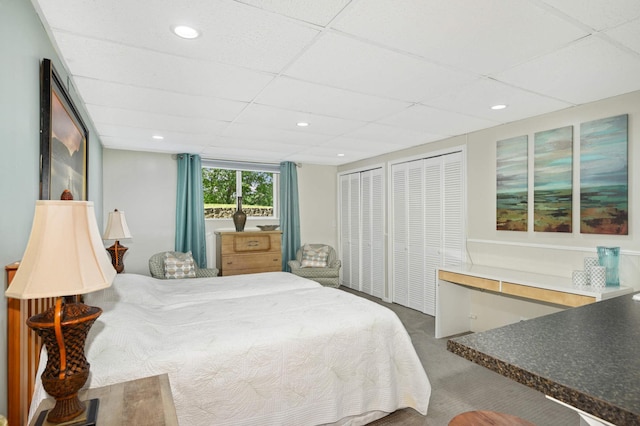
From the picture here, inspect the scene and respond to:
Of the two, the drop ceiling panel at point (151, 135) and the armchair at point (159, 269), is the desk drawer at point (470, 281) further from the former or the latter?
the drop ceiling panel at point (151, 135)

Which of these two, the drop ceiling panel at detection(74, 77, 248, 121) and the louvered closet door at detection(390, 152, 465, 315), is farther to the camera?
the louvered closet door at detection(390, 152, 465, 315)

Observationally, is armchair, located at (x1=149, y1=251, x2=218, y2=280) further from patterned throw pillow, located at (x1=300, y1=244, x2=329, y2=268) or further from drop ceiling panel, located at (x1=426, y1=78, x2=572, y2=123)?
drop ceiling panel, located at (x1=426, y1=78, x2=572, y2=123)

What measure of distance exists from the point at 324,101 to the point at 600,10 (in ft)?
5.79

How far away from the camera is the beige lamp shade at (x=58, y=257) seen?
935 mm

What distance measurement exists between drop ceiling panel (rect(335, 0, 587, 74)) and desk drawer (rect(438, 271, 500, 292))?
2028mm

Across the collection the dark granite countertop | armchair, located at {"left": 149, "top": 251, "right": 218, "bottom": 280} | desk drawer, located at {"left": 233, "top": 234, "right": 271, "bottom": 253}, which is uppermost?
the dark granite countertop

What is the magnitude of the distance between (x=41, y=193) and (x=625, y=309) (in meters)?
2.74

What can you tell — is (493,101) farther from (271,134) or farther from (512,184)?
(271,134)

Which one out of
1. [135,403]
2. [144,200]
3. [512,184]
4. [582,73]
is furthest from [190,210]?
[582,73]

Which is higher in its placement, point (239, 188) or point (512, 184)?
point (239, 188)

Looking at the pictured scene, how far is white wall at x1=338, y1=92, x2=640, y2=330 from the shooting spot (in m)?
2.64

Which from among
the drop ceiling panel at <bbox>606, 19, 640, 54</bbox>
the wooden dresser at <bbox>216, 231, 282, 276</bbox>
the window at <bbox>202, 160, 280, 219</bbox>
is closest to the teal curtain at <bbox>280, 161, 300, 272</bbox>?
the window at <bbox>202, 160, 280, 219</bbox>

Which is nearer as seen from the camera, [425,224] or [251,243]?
[425,224]

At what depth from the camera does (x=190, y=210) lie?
5.09 metres
